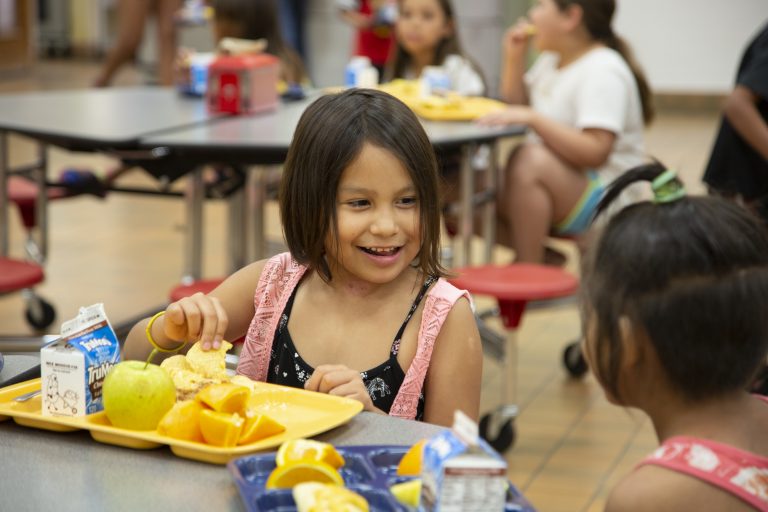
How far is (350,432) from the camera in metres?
1.54

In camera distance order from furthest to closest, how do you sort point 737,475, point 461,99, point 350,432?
point 461,99 → point 350,432 → point 737,475

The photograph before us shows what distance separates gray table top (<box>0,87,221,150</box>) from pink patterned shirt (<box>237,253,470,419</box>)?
1.70m

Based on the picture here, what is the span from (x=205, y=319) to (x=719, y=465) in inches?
29.5

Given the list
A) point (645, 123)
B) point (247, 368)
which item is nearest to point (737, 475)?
point (247, 368)

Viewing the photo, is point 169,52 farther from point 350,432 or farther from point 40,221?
point 350,432

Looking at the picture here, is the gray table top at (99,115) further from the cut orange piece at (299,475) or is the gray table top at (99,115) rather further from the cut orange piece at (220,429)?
the cut orange piece at (299,475)

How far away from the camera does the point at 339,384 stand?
1.70 m

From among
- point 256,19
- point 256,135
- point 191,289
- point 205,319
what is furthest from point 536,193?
point 205,319

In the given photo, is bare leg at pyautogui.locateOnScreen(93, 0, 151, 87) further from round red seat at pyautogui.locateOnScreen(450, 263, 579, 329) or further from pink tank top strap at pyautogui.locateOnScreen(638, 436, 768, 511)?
pink tank top strap at pyautogui.locateOnScreen(638, 436, 768, 511)

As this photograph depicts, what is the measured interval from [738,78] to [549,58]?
0.96 meters

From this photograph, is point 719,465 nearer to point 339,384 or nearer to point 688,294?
point 688,294

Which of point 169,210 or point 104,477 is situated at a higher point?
point 104,477

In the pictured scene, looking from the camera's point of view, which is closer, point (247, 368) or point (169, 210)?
point (247, 368)

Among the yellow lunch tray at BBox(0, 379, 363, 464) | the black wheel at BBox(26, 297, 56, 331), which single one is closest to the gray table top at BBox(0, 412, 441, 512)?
the yellow lunch tray at BBox(0, 379, 363, 464)
